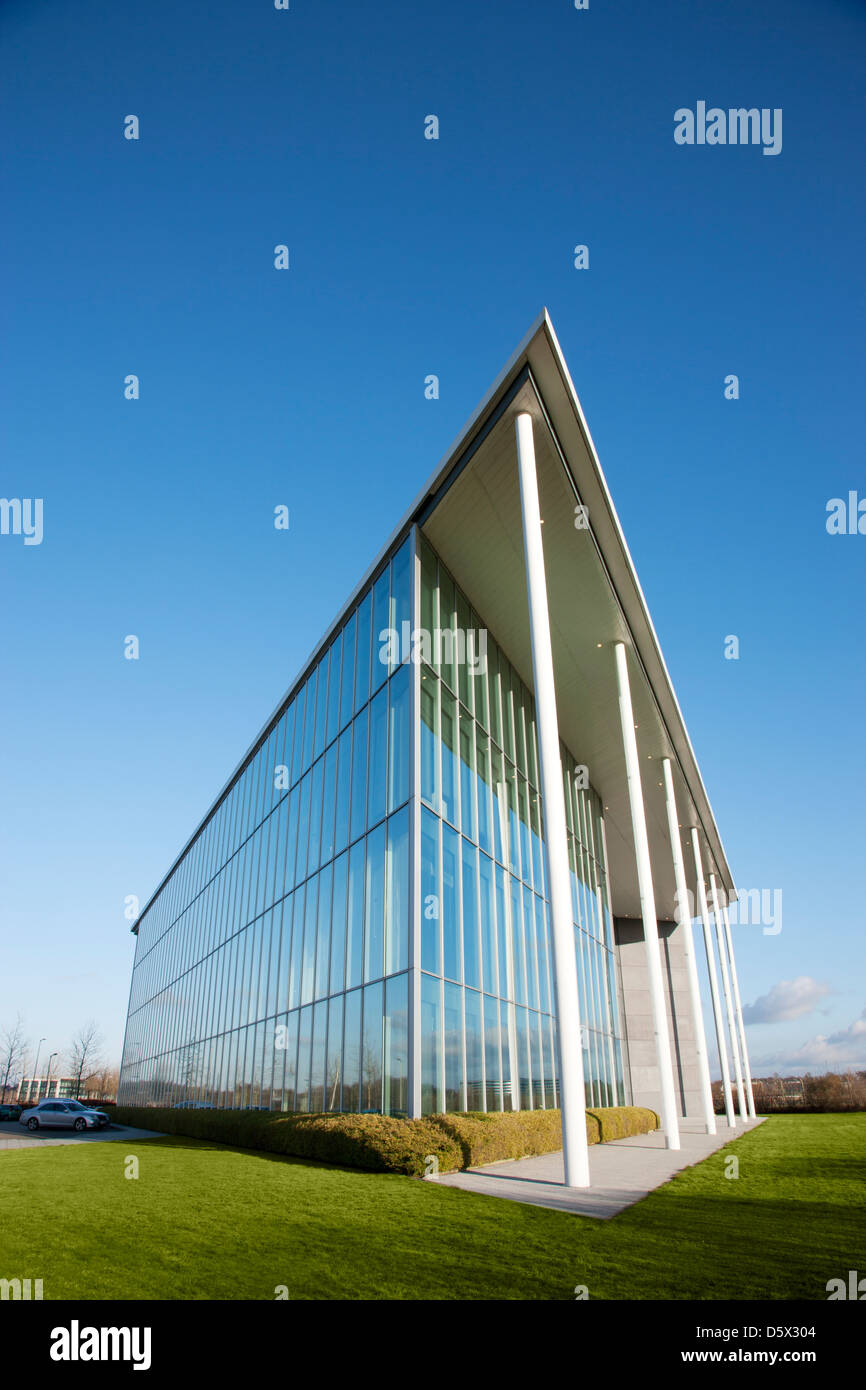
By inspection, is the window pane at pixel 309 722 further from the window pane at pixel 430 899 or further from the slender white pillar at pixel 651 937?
the slender white pillar at pixel 651 937

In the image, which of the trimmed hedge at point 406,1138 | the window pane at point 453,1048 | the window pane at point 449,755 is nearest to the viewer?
the trimmed hedge at point 406,1138

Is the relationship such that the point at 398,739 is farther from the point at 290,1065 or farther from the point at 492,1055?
the point at 290,1065

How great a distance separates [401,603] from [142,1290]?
1504cm

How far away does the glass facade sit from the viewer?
624 inches

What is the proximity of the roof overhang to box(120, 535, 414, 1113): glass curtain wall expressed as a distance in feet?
7.08

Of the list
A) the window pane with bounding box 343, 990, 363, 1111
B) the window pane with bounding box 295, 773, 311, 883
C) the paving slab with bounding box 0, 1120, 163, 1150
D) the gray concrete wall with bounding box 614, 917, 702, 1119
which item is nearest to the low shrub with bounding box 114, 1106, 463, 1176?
the window pane with bounding box 343, 990, 363, 1111

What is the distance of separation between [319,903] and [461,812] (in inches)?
211

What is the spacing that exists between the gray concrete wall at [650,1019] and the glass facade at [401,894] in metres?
15.4

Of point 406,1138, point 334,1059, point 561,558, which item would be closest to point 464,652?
point 561,558

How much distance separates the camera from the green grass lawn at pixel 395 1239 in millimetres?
5664

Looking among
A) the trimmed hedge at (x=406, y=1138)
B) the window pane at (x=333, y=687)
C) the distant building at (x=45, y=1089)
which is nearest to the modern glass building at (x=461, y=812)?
the window pane at (x=333, y=687)

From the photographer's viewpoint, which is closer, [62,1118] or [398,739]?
[398,739]

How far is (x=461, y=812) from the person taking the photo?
1814 centimetres

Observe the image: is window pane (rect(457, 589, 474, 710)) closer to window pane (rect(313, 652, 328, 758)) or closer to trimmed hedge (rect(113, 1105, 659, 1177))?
window pane (rect(313, 652, 328, 758))
